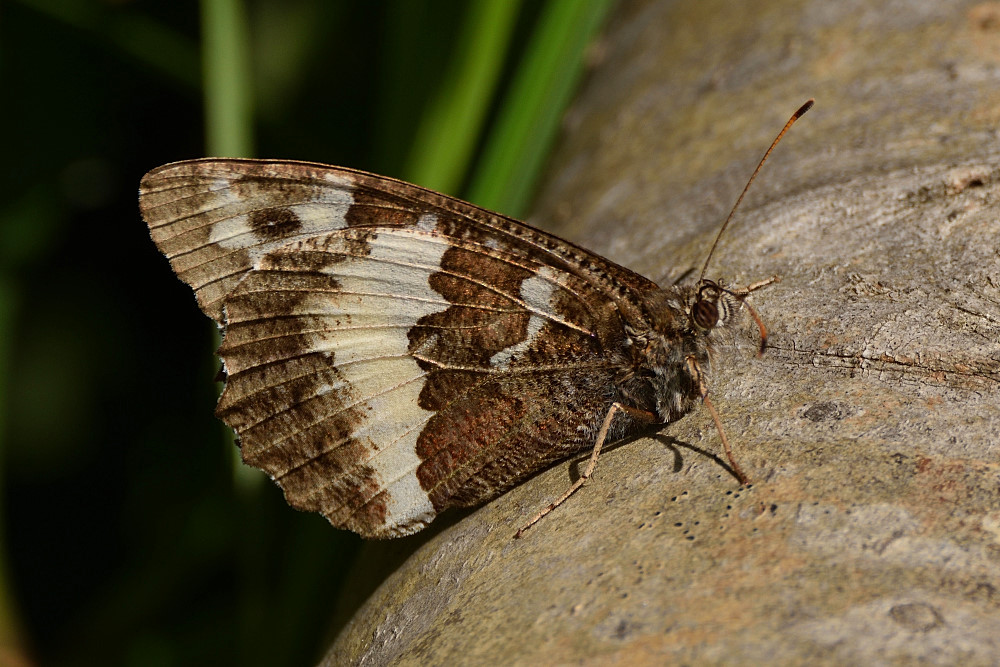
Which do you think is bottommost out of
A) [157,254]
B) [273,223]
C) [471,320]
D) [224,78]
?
[471,320]

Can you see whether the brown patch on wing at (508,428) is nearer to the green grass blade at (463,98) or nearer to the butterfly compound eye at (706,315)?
the butterfly compound eye at (706,315)

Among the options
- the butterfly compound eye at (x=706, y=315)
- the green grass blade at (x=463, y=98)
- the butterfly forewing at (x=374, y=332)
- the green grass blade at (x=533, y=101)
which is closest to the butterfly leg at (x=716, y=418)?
the butterfly compound eye at (x=706, y=315)

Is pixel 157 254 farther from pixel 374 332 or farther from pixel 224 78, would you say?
pixel 374 332

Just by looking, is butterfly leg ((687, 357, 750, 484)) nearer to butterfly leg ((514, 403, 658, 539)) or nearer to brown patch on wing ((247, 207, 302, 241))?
butterfly leg ((514, 403, 658, 539))

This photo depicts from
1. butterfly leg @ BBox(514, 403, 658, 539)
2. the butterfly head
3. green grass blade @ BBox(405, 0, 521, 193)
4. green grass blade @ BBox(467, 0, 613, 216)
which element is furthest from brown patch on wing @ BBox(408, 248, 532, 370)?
green grass blade @ BBox(405, 0, 521, 193)

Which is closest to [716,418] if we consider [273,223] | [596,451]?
[596,451]

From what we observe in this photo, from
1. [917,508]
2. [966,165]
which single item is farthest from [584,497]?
[966,165]
